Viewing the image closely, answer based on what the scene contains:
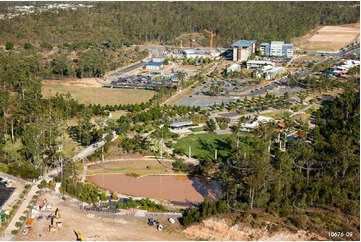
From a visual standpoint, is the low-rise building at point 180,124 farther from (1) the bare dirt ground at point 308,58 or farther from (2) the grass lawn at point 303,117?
(1) the bare dirt ground at point 308,58

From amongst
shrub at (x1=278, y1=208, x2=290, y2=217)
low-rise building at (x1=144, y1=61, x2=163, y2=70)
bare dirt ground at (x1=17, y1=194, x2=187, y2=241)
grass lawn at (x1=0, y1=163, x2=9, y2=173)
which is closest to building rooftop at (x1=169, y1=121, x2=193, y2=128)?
grass lawn at (x1=0, y1=163, x2=9, y2=173)

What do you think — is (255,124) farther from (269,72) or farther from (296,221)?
(269,72)

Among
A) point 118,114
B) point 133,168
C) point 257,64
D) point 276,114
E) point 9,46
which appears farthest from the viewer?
point 9,46

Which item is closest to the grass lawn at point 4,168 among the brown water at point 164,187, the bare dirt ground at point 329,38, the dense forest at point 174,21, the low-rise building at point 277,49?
the brown water at point 164,187

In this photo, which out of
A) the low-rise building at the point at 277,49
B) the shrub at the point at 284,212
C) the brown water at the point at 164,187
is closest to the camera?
the shrub at the point at 284,212

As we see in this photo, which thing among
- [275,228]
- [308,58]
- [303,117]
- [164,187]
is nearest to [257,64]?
[308,58]

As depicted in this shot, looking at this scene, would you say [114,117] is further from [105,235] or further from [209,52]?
[209,52]

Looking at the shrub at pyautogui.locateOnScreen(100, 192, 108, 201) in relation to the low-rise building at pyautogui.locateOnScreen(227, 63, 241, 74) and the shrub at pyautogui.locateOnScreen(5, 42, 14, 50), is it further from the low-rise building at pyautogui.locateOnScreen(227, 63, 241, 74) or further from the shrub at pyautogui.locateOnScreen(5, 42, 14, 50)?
the shrub at pyautogui.locateOnScreen(5, 42, 14, 50)
